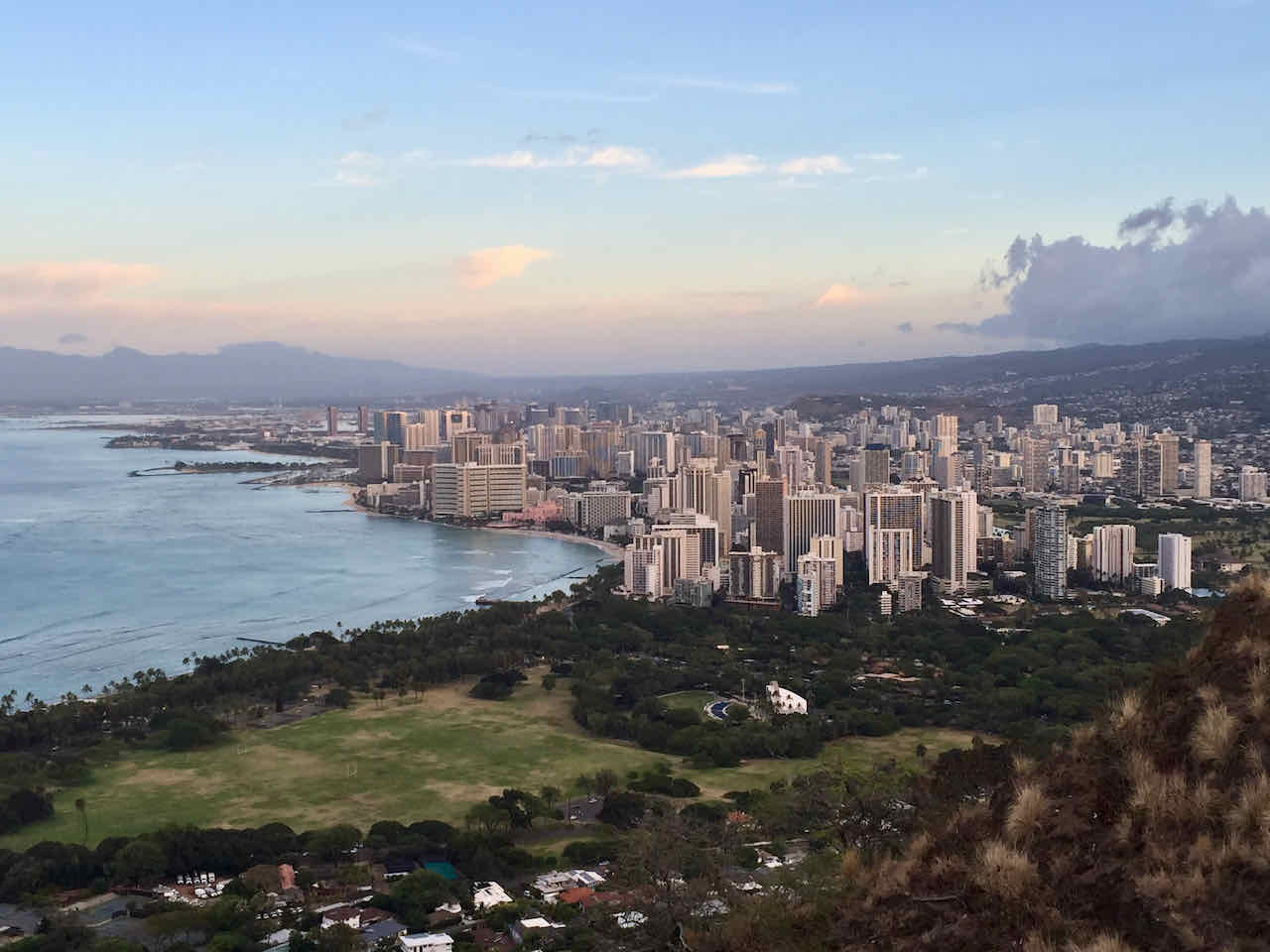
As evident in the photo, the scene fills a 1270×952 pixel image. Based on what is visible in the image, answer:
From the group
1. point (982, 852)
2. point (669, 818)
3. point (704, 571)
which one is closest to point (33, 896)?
point (669, 818)

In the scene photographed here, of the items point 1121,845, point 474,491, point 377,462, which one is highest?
point 1121,845

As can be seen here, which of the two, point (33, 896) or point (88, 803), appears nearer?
point (33, 896)

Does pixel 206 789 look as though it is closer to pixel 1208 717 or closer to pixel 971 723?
pixel 971 723

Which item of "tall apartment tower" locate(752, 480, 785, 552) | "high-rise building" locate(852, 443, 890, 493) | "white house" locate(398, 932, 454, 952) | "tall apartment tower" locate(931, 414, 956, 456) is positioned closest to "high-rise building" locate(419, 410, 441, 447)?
"tall apartment tower" locate(931, 414, 956, 456)

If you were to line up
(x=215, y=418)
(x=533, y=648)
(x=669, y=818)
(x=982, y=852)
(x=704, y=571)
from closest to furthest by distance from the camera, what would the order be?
(x=982, y=852) < (x=669, y=818) < (x=533, y=648) < (x=704, y=571) < (x=215, y=418)

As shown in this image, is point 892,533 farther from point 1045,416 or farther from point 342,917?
point 1045,416

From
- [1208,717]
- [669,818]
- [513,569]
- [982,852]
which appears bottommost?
[513,569]

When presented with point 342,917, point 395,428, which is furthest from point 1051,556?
point 395,428

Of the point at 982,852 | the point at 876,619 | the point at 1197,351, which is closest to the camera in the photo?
the point at 982,852
